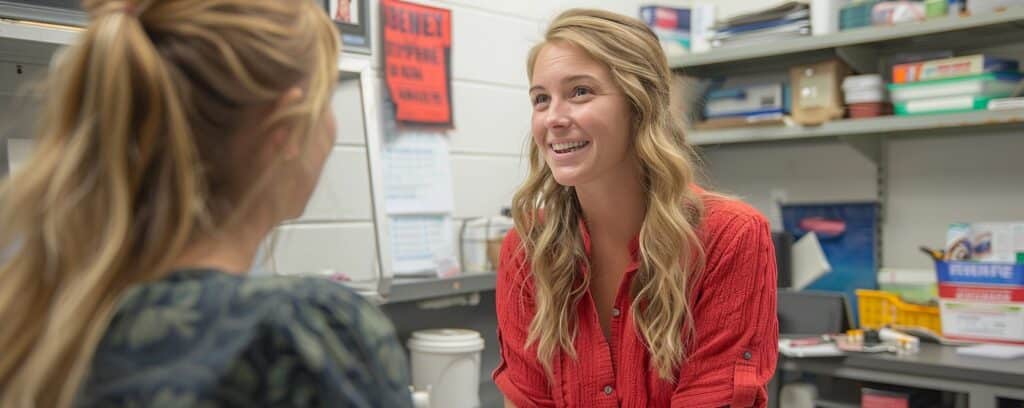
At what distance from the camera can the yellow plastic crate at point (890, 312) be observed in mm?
2764

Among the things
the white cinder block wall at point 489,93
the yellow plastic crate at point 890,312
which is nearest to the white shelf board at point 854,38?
the white cinder block wall at point 489,93

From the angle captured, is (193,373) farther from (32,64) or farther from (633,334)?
(32,64)

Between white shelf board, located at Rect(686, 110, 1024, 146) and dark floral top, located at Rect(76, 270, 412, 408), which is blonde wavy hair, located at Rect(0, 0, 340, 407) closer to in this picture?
dark floral top, located at Rect(76, 270, 412, 408)

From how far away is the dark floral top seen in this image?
2.18 feet

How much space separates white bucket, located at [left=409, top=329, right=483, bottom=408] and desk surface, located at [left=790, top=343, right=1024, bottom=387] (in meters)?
1.03

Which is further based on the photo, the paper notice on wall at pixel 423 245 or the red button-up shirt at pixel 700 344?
the paper notice on wall at pixel 423 245

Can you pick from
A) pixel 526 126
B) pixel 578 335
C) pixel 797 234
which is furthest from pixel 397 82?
pixel 797 234

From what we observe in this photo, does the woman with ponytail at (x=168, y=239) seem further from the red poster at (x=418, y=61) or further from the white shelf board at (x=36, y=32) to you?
the red poster at (x=418, y=61)

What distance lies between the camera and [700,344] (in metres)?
1.64

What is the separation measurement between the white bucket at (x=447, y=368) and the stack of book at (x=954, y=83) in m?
1.52

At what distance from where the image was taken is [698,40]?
11.4 ft

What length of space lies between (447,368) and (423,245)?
443 millimetres

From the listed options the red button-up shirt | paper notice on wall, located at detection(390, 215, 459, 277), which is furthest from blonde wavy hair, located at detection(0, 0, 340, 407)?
paper notice on wall, located at detection(390, 215, 459, 277)

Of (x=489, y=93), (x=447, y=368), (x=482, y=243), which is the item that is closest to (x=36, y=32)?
(x=447, y=368)
